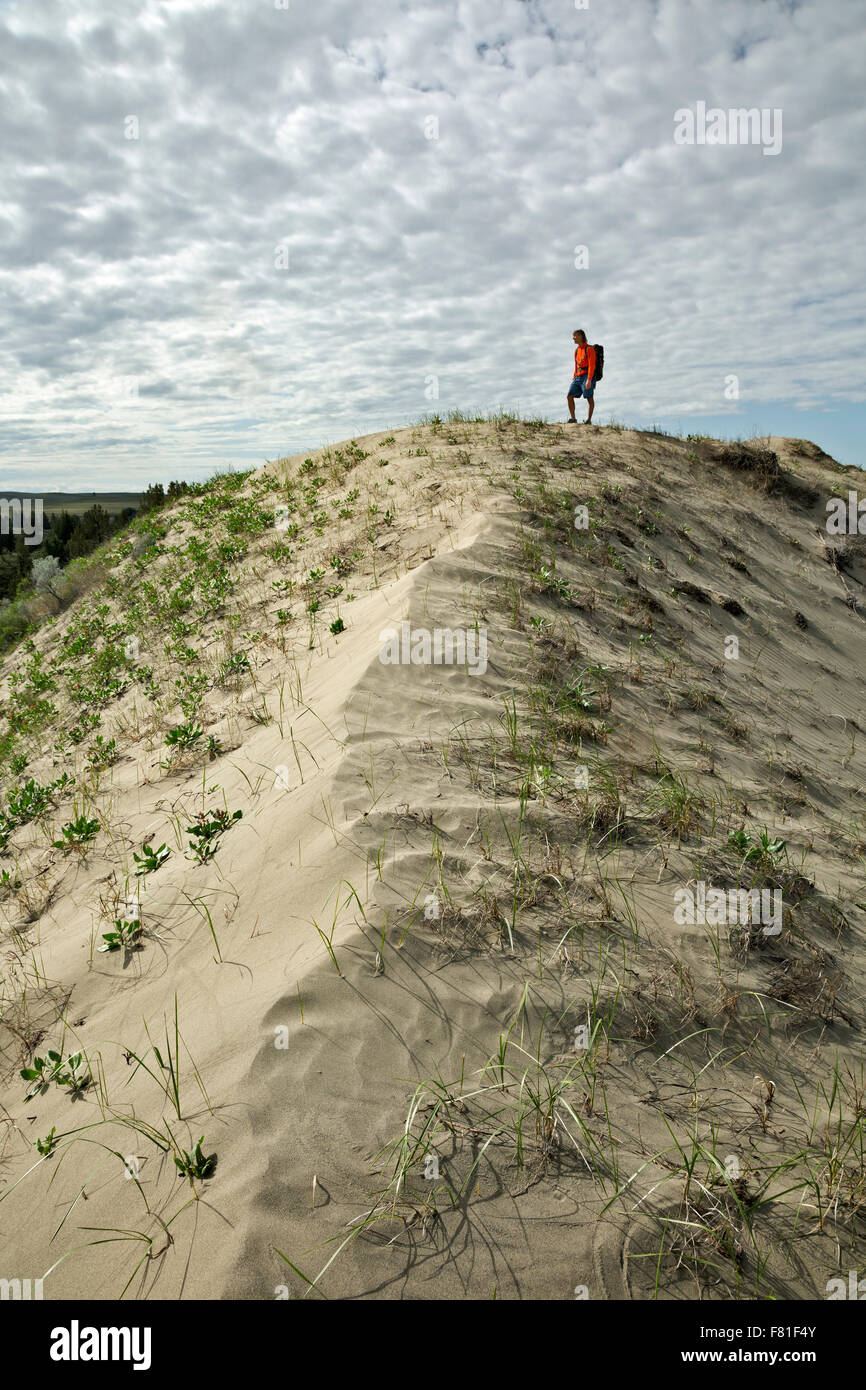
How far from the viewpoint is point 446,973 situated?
10.4ft

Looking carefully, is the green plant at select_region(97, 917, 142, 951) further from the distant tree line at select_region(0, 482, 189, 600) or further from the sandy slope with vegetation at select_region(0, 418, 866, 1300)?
the distant tree line at select_region(0, 482, 189, 600)

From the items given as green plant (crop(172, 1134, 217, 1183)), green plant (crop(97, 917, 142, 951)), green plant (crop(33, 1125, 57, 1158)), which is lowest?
green plant (crop(33, 1125, 57, 1158))

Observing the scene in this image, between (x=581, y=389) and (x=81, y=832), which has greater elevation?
(x=581, y=389)

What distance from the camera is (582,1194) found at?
244 cm

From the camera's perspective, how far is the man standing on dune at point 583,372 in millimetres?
14383

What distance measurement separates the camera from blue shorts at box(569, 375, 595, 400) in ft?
49.2

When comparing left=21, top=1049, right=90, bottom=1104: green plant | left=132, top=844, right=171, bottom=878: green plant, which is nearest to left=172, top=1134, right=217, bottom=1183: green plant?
left=21, top=1049, right=90, bottom=1104: green plant

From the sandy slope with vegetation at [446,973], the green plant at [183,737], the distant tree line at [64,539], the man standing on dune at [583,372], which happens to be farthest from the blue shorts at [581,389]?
the green plant at [183,737]

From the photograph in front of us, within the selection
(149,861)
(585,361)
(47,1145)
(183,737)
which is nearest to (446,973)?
(47,1145)

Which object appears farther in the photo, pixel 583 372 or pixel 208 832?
pixel 583 372

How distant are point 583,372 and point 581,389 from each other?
372mm

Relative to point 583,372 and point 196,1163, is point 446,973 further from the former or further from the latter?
point 583,372

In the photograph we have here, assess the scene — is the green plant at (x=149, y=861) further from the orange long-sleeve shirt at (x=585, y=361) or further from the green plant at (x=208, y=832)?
the orange long-sleeve shirt at (x=585, y=361)

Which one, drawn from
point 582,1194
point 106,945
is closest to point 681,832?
point 582,1194
